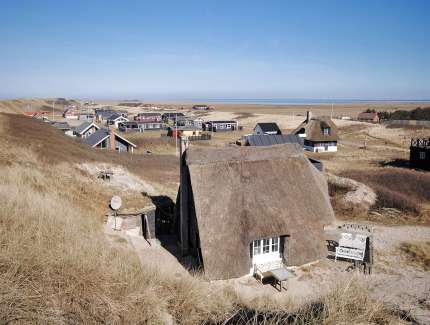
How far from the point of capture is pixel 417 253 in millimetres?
18000

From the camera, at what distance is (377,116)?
3932 inches

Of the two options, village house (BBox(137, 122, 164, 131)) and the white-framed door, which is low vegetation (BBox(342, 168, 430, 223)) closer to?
the white-framed door

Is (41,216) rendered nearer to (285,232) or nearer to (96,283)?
(96,283)

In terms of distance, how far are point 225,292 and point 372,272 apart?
401 inches

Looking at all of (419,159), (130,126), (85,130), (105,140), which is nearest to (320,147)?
(419,159)

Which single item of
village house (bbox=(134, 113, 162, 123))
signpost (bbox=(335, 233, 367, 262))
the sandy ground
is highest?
village house (bbox=(134, 113, 162, 123))

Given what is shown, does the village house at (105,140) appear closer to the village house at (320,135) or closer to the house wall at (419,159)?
the village house at (320,135)

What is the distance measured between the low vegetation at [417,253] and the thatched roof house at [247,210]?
4972mm

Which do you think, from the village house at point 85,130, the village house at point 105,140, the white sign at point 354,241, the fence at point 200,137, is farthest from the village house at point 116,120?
the white sign at point 354,241

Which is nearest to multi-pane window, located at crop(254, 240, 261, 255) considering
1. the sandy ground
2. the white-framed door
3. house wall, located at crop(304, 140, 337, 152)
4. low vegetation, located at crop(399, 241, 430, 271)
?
the white-framed door

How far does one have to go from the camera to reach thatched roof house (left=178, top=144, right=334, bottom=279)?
1391cm

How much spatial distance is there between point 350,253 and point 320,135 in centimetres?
4133

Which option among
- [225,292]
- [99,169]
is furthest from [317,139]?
[225,292]

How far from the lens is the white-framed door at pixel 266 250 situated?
48.1 ft
